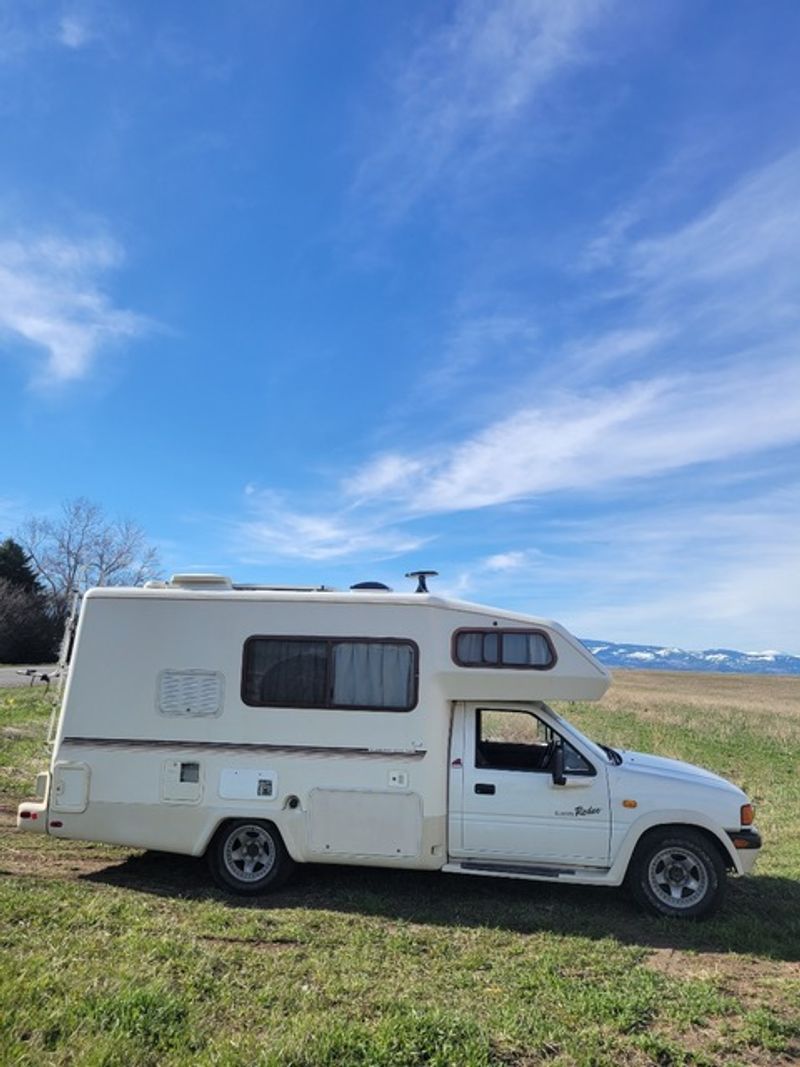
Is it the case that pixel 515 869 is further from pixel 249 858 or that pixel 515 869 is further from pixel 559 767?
pixel 249 858

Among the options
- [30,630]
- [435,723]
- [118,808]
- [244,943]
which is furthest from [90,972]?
[30,630]

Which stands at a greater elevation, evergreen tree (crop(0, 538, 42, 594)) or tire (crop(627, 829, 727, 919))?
evergreen tree (crop(0, 538, 42, 594))

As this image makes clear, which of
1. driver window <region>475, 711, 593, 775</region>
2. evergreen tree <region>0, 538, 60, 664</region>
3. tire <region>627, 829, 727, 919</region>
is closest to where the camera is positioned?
tire <region>627, 829, 727, 919</region>

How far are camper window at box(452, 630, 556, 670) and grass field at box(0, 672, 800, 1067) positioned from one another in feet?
6.79

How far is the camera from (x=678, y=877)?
680 centimetres

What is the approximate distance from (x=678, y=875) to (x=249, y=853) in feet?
12.4

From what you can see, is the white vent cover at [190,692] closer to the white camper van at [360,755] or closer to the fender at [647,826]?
the white camper van at [360,755]

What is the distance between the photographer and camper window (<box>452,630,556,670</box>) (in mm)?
7145

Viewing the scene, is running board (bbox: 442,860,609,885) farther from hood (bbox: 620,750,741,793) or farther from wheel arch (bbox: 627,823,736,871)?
hood (bbox: 620,750,741,793)

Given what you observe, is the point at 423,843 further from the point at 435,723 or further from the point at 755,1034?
the point at 755,1034

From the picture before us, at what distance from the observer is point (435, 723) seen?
23.3ft

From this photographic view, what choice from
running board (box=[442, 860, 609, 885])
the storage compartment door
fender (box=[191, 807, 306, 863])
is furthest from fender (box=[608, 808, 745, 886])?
the storage compartment door

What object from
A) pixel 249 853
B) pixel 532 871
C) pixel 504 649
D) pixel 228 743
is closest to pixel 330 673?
pixel 228 743

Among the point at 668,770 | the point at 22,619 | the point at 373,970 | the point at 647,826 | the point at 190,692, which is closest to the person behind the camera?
the point at 373,970
